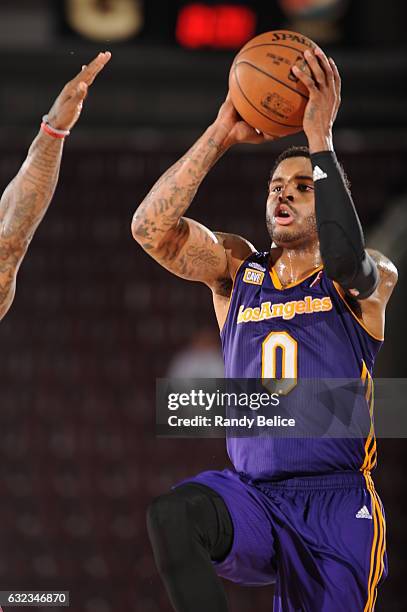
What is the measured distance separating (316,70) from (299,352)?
0.94 meters

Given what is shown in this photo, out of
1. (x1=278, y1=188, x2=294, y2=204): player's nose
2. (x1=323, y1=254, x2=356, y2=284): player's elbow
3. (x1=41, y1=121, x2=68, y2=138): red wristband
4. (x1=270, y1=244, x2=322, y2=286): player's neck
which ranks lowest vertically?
(x1=323, y1=254, x2=356, y2=284): player's elbow

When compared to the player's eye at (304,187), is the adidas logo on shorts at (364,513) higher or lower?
lower

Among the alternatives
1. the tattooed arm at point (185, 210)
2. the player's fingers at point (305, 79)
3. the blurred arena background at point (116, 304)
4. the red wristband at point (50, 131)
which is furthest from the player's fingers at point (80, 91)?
the blurred arena background at point (116, 304)

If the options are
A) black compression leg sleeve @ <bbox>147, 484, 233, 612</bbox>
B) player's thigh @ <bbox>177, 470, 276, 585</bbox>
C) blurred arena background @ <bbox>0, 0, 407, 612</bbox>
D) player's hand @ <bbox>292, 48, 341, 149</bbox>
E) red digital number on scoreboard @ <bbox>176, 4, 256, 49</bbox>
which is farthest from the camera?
blurred arena background @ <bbox>0, 0, 407, 612</bbox>

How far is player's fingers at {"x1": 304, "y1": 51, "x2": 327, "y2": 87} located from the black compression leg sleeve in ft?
4.52

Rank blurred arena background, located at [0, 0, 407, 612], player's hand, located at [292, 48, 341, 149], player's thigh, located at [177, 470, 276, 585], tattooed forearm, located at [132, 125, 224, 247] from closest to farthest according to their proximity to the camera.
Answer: player's thigh, located at [177, 470, 276, 585], player's hand, located at [292, 48, 341, 149], tattooed forearm, located at [132, 125, 224, 247], blurred arena background, located at [0, 0, 407, 612]

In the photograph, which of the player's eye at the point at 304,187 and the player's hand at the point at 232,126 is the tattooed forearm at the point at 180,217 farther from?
the player's eye at the point at 304,187

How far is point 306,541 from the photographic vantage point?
3066 millimetres

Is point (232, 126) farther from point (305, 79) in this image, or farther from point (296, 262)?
point (296, 262)

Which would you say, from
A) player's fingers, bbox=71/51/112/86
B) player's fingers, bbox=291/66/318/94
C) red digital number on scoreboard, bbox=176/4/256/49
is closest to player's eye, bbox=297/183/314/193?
player's fingers, bbox=291/66/318/94

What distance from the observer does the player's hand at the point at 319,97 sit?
3125 mm

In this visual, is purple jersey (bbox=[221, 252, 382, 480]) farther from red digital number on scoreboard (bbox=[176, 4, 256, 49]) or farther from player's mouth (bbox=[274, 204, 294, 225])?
red digital number on scoreboard (bbox=[176, 4, 256, 49])

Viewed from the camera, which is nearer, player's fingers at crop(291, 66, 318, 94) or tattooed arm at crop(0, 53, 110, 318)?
player's fingers at crop(291, 66, 318, 94)

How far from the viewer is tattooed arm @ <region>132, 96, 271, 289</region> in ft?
10.9
